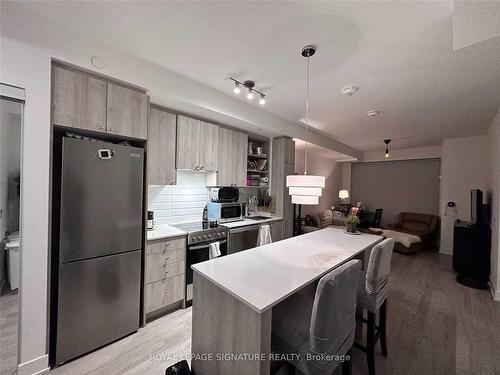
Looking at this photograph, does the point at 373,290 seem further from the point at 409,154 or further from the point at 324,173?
the point at 409,154

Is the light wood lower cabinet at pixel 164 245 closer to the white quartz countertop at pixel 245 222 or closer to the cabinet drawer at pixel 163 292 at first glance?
the cabinet drawer at pixel 163 292

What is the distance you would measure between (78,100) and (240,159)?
88.0 inches

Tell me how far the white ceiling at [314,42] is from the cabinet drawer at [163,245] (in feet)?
6.35

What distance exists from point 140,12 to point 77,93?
0.86 meters

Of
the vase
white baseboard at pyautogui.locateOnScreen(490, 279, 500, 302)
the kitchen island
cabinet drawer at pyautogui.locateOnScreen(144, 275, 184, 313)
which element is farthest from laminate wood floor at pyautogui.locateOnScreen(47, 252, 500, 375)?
the vase

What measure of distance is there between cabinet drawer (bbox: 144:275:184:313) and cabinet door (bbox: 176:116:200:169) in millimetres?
1445

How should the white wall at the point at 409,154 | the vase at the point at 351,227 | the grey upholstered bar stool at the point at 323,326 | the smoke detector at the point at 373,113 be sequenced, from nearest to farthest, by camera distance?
the grey upholstered bar stool at the point at 323,326 → the vase at the point at 351,227 → the smoke detector at the point at 373,113 → the white wall at the point at 409,154

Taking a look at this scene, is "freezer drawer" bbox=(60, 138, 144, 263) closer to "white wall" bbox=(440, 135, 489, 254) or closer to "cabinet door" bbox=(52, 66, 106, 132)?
"cabinet door" bbox=(52, 66, 106, 132)

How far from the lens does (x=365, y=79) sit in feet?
7.32

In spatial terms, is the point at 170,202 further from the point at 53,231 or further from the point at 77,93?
the point at 77,93

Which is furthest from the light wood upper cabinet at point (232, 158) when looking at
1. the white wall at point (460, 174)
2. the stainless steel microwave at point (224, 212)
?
the white wall at point (460, 174)

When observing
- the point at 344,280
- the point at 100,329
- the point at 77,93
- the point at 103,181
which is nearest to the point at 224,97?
the point at 77,93

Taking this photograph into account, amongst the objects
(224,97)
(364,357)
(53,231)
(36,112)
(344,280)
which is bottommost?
(364,357)

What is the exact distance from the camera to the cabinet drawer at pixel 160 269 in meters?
2.17
